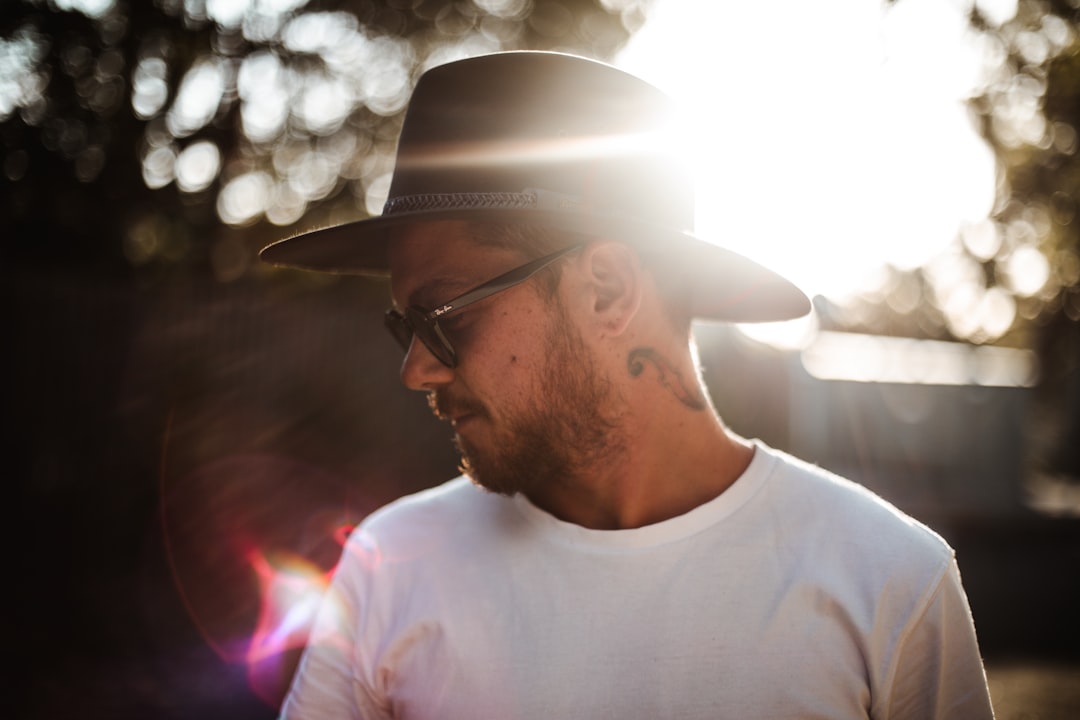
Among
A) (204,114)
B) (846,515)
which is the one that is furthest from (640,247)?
(204,114)

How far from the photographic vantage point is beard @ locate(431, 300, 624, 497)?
2.06m

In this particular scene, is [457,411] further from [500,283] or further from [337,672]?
[337,672]

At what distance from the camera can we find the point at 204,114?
37.6 feet

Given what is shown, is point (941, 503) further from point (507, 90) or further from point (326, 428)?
point (507, 90)

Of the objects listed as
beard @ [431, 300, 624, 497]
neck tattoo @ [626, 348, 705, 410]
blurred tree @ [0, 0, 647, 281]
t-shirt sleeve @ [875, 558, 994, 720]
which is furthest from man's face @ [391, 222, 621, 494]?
blurred tree @ [0, 0, 647, 281]

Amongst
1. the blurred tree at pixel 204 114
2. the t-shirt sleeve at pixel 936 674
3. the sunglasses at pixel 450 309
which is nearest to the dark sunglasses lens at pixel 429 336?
the sunglasses at pixel 450 309

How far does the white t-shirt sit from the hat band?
32.7 inches

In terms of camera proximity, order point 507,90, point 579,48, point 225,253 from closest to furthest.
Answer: point 507,90, point 225,253, point 579,48

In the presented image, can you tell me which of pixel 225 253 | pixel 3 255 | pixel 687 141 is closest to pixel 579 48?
pixel 225 253

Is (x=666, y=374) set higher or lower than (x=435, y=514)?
higher

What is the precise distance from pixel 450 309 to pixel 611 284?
1.47 feet

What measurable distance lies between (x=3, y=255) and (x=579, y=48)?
935 cm

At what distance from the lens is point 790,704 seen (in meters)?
1.77

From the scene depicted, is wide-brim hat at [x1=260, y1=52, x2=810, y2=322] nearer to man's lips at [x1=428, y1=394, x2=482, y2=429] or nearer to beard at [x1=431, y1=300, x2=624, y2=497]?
beard at [x1=431, y1=300, x2=624, y2=497]
